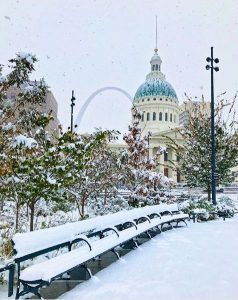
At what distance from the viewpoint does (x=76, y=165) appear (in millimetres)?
9133

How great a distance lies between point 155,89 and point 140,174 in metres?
77.6

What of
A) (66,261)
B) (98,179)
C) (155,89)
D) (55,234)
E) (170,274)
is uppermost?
(155,89)

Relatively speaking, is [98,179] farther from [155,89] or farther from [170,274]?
[155,89]

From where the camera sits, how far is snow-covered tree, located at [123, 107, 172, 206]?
629 inches

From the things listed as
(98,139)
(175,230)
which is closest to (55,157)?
(98,139)

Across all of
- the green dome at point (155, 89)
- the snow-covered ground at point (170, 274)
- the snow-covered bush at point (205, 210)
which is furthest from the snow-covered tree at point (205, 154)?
the green dome at point (155, 89)

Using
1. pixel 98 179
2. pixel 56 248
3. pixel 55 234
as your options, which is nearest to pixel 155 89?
pixel 98 179

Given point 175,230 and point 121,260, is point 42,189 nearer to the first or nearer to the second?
point 121,260

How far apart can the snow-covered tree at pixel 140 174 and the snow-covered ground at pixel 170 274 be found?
6546 millimetres

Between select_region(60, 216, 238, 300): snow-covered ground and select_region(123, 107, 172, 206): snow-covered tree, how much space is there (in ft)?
21.5

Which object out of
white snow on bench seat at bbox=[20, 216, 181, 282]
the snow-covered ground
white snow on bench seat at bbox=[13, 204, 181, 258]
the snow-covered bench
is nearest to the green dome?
the snow-covered ground

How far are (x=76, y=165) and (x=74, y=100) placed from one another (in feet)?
28.1

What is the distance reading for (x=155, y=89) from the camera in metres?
91.8

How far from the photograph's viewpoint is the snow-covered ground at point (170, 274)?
5.06 meters
